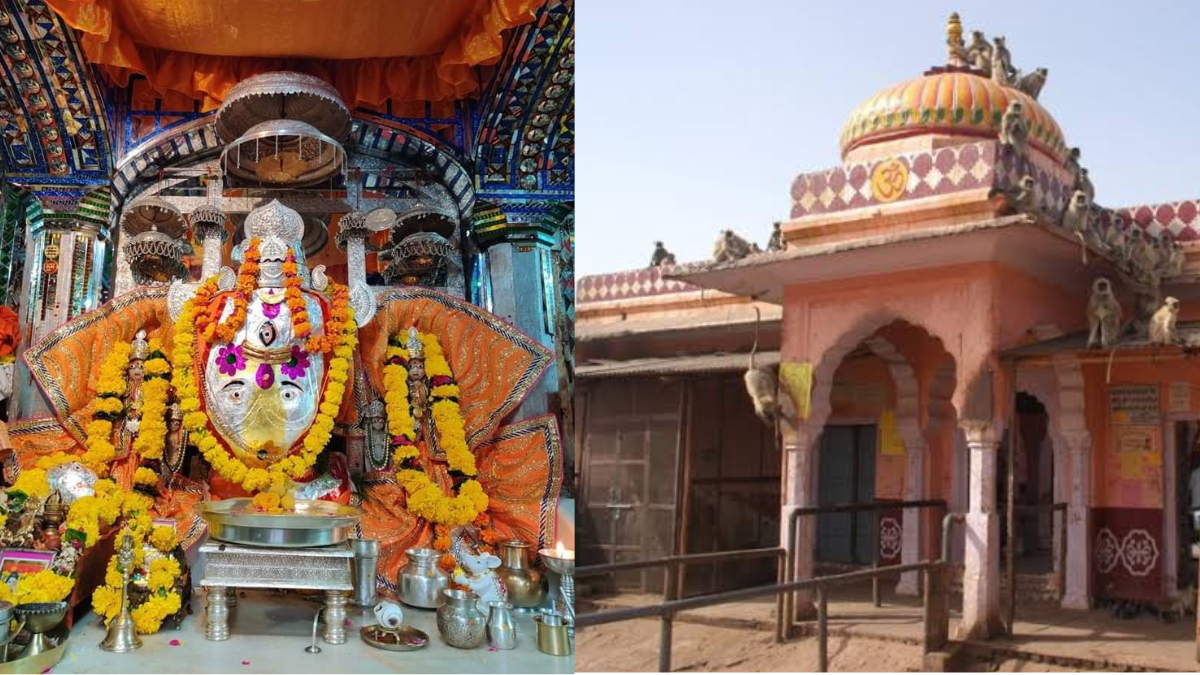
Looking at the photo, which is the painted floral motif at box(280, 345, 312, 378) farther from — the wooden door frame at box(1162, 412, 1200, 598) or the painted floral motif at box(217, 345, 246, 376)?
the wooden door frame at box(1162, 412, 1200, 598)

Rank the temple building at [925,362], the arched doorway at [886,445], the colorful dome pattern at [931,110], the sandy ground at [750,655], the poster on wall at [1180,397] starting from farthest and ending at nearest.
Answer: the poster on wall at [1180,397] → the arched doorway at [886,445] → the colorful dome pattern at [931,110] → the temple building at [925,362] → the sandy ground at [750,655]

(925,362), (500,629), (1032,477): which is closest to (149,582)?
(500,629)

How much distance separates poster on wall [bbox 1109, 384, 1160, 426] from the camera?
592cm

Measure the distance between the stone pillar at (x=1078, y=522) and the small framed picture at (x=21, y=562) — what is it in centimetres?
507

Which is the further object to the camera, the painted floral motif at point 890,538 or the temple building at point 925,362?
the painted floral motif at point 890,538

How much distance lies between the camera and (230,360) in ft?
15.3

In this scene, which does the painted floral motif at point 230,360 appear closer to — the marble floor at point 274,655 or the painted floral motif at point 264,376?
the painted floral motif at point 264,376

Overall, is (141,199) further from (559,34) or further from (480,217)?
(559,34)

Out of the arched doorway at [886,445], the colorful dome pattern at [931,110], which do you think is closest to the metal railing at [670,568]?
the arched doorway at [886,445]

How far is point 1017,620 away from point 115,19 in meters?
5.29

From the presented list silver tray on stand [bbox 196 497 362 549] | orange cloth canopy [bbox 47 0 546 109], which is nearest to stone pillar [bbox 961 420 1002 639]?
silver tray on stand [bbox 196 497 362 549]

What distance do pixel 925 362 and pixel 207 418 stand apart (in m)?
3.56

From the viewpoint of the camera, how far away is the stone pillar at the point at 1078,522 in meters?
5.83

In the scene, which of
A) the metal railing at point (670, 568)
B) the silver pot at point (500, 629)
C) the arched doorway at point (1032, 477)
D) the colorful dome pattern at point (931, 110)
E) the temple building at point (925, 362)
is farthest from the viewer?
the arched doorway at point (1032, 477)
